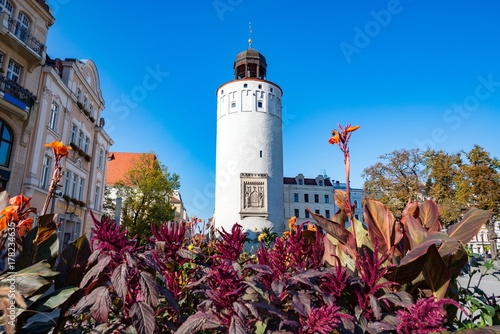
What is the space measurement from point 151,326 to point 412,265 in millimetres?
1447

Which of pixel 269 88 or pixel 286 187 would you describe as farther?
pixel 286 187

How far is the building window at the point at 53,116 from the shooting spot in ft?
51.4

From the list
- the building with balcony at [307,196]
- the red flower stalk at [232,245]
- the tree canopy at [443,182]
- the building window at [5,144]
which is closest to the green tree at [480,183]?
the tree canopy at [443,182]

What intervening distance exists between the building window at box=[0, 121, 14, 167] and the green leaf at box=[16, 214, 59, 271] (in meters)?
13.5

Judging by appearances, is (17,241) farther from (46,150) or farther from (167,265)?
(46,150)

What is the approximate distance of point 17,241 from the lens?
207 centimetres

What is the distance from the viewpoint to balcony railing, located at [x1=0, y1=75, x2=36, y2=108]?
12.0 m

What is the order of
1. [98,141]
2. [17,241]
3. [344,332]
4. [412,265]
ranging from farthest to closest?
[98,141] < [17,241] < [412,265] < [344,332]

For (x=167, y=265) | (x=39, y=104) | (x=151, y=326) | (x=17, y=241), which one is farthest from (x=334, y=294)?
(x=39, y=104)

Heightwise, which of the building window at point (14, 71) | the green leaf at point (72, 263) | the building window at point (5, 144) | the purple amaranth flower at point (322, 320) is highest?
the building window at point (14, 71)

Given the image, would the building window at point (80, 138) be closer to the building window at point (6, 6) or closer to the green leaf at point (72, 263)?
the building window at point (6, 6)

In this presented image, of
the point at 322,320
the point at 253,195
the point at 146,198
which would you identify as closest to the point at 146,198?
the point at 146,198

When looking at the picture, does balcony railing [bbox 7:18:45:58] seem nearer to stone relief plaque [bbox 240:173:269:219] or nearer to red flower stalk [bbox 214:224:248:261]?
red flower stalk [bbox 214:224:248:261]

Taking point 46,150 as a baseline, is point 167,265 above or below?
below
